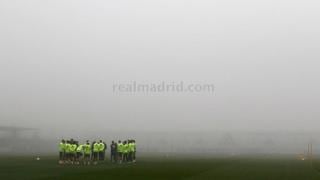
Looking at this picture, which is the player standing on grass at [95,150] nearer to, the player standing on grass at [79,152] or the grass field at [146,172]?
the player standing on grass at [79,152]

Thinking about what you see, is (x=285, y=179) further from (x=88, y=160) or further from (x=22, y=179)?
(x=88, y=160)

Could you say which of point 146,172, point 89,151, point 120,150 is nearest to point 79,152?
point 89,151

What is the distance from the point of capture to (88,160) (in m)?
56.3

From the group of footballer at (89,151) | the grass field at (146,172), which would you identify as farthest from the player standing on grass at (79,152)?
the grass field at (146,172)

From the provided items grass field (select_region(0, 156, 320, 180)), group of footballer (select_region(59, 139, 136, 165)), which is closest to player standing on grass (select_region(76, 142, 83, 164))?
group of footballer (select_region(59, 139, 136, 165))

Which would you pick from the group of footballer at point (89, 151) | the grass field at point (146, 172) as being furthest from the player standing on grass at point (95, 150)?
the grass field at point (146, 172)

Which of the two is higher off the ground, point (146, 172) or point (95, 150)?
point (95, 150)

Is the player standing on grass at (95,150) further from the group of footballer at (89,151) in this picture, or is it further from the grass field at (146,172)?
the grass field at (146,172)

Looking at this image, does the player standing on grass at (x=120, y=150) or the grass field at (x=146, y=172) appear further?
the player standing on grass at (x=120, y=150)

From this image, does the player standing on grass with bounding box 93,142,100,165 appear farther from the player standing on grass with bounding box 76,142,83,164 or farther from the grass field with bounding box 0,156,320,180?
the grass field with bounding box 0,156,320,180

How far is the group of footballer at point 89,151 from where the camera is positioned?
53438 mm

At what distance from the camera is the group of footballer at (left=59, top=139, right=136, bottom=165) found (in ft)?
175

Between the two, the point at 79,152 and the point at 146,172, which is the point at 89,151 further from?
the point at 146,172

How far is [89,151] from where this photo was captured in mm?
53594
